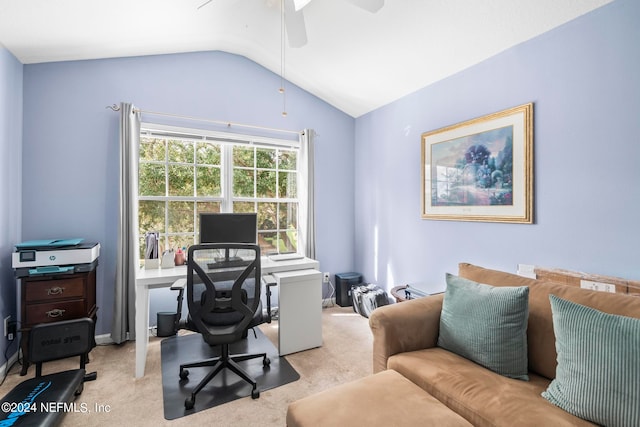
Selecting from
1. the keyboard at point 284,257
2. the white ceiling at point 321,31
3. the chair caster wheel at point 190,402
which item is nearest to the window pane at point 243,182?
the keyboard at point 284,257

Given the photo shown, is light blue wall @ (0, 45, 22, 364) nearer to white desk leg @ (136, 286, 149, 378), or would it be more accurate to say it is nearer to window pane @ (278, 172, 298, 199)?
white desk leg @ (136, 286, 149, 378)

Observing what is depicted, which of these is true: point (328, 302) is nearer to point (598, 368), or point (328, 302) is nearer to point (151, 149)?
point (151, 149)

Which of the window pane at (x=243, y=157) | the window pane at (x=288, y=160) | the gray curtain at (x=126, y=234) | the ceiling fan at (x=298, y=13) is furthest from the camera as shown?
the window pane at (x=288, y=160)

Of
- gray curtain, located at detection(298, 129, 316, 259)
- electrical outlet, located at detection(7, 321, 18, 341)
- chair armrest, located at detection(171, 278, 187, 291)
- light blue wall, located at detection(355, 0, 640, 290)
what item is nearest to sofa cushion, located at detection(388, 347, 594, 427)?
light blue wall, located at detection(355, 0, 640, 290)

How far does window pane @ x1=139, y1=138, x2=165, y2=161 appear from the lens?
300 centimetres

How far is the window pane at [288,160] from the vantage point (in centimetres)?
369

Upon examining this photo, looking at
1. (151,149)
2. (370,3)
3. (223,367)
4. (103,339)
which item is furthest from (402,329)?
(151,149)

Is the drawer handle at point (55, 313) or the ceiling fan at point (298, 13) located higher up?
the ceiling fan at point (298, 13)

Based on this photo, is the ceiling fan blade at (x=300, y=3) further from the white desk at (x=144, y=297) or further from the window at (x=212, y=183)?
the white desk at (x=144, y=297)

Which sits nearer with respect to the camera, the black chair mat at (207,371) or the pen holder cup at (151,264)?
the black chair mat at (207,371)

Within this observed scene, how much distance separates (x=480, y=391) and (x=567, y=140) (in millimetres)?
1746

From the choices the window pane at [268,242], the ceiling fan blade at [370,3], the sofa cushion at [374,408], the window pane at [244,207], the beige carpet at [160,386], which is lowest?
the beige carpet at [160,386]

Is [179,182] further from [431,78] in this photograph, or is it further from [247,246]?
[431,78]

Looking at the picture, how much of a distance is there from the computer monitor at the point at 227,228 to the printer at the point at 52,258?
91 centimetres
